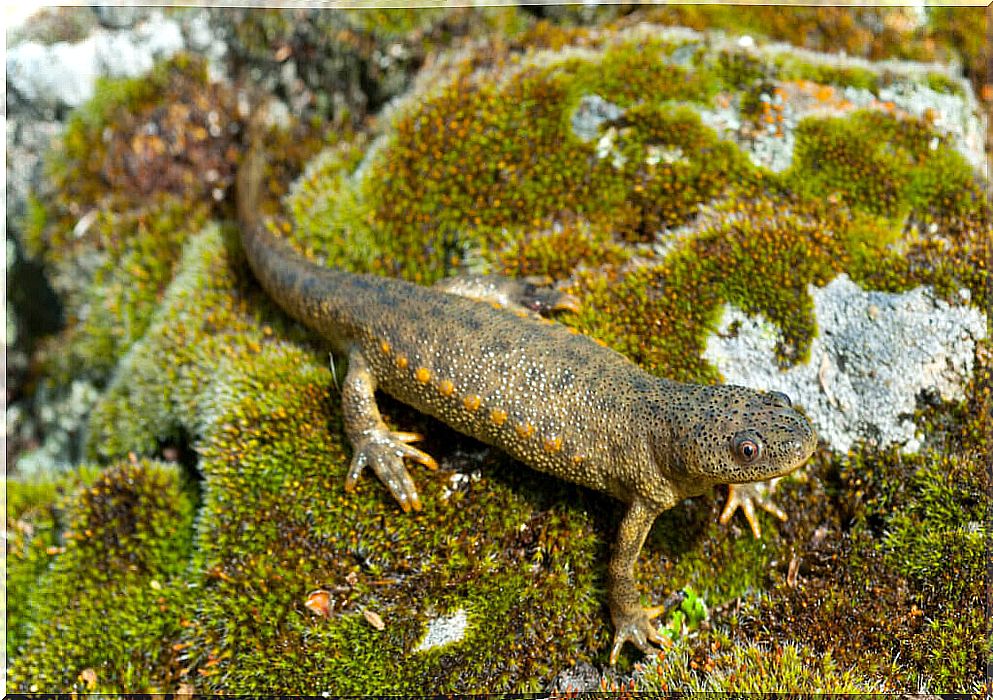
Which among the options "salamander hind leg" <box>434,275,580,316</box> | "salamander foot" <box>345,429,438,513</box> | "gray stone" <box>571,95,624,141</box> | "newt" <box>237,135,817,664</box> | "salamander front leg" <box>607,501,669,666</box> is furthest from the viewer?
"gray stone" <box>571,95,624,141</box>

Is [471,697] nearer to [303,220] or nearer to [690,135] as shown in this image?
[303,220]

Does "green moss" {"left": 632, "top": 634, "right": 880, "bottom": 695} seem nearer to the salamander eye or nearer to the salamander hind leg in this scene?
the salamander eye

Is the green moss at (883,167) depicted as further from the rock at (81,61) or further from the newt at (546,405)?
the rock at (81,61)

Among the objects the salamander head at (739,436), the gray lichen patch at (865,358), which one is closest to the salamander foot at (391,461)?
the salamander head at (739,436)

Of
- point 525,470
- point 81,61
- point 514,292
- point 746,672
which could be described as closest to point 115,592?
point 525,470

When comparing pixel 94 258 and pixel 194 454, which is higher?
pixel 94 258

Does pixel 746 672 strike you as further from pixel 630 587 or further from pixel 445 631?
Result: pixel 445 631

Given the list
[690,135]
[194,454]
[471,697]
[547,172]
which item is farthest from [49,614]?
[690,135]

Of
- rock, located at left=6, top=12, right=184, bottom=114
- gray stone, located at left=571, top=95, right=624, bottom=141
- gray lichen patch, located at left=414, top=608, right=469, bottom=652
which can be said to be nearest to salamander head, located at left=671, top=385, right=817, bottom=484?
gray lichen patch, located at left=414, top=608, right=469, bottom=652
